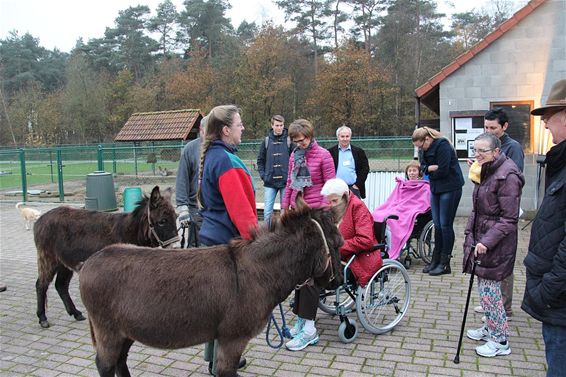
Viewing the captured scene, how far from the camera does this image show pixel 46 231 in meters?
5.08

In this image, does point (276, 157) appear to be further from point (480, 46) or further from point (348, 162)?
point (480, 46)

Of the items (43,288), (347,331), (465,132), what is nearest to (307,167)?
(347,331)

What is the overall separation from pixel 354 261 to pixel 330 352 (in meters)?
0.87

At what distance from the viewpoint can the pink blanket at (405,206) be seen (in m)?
6.55

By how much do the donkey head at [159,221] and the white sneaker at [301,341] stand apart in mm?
1449

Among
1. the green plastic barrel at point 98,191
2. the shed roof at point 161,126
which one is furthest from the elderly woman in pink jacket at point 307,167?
the shed roof at point 161,126

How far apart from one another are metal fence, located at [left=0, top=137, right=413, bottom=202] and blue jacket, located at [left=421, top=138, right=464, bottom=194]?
8273 mm

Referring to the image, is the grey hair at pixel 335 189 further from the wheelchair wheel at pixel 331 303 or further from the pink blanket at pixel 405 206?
the pink blanket at pixel 405 206

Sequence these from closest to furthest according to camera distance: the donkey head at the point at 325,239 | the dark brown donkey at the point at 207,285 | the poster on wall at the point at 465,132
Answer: the dark brown donkey at the point at 207,285
the donkey head at the point at 325,239
the poster on wall at the point at 465,132

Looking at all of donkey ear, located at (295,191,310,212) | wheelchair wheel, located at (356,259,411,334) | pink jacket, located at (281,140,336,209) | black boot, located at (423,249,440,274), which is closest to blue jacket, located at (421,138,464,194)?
black boot, located at (423,249,440,274)

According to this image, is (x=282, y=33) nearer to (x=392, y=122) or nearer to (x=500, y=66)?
(x=392, y=122)

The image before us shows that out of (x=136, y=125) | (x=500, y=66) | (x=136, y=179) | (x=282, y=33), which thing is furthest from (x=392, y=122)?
(x=500, y=66)

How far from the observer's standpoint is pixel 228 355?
281 cm

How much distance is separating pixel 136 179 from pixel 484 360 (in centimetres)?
1650
